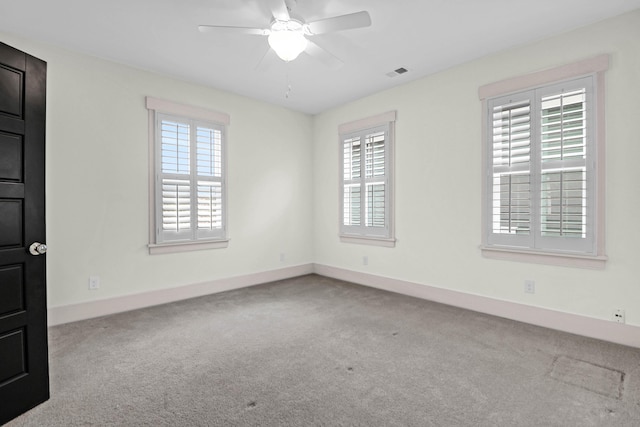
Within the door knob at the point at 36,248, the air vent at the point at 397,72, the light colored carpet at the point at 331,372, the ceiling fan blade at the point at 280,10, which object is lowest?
the light colored carpet at the point at 331,372

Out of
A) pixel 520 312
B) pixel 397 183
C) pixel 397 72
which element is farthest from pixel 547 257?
A: pixel 397 72

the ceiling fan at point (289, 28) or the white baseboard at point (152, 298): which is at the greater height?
the ceiling fan at point (289, 28)

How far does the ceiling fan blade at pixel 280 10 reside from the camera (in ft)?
7.06

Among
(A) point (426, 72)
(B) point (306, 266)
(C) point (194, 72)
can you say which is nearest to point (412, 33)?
(A) point (426, 72)

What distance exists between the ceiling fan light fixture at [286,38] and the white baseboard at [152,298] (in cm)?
302

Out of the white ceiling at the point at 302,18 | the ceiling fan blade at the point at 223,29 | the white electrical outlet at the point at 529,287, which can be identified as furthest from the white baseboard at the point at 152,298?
the white electrical outlet at the point at 529,287

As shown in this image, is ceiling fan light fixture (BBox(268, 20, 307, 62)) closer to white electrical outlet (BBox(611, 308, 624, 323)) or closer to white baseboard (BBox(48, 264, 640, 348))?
white baseboard (BBox(48, 264, 640, 348))

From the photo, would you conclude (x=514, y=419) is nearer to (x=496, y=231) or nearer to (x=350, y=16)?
(x=496, y=231)

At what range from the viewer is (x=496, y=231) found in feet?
11.0

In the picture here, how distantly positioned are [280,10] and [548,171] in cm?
274

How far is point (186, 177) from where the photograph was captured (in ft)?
13.0

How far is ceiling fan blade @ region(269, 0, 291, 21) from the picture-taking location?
2152 millimetres

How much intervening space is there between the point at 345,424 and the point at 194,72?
3.82m

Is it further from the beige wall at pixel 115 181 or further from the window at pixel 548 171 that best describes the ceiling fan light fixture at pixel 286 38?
the window at pixel 548 171
